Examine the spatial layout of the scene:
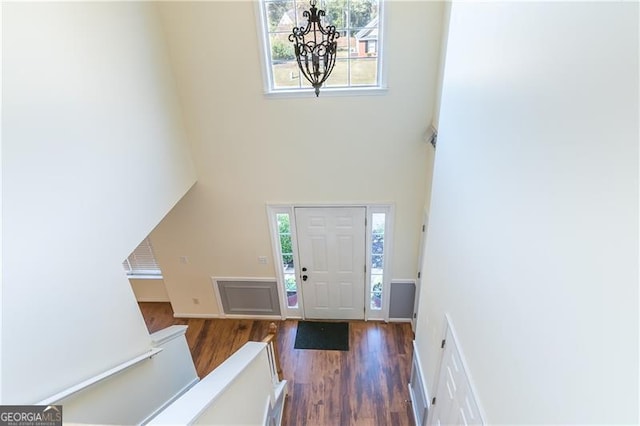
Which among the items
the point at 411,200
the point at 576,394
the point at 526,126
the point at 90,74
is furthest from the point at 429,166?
the point at 90,74

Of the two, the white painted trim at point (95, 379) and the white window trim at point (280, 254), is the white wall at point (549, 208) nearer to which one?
the white painted trim at point (95, 379)

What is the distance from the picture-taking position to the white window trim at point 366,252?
4277 mm

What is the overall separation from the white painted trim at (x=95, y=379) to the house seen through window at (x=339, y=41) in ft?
9.00

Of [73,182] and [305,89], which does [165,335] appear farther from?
[305,89]

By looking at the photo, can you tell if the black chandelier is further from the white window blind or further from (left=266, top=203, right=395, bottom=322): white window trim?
the white window blind

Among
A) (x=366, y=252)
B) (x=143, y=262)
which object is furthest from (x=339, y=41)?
(x=143, y=262)

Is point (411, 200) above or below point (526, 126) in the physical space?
below

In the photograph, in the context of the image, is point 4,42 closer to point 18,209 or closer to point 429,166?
point 18,209

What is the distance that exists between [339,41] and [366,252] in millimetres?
2539

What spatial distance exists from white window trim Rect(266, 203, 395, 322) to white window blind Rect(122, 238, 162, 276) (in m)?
1.95

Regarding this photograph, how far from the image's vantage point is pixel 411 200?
13.7ft

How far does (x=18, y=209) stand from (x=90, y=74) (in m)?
1.18

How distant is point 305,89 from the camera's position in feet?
11.8

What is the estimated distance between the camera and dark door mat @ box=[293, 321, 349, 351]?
4703 mm
